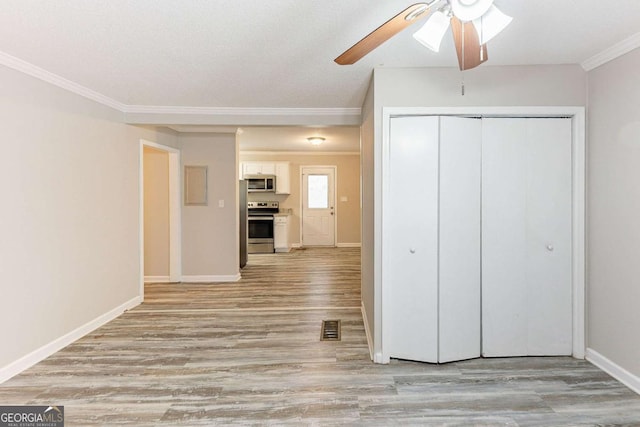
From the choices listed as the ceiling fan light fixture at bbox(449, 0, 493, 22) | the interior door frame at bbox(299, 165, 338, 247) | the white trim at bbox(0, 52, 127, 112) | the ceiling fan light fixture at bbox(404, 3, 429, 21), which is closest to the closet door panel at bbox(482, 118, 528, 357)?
the ceiling fan light fixture at bbox(449, 0, 493, 22)

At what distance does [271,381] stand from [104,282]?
2237mm

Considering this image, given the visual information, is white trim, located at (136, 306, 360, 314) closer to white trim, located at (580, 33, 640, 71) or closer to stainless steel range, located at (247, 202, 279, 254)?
white trim, located at (580, 33, 640, 71)

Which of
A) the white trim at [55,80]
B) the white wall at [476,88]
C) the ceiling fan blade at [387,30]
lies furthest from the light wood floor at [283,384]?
the white trim at [55,80]

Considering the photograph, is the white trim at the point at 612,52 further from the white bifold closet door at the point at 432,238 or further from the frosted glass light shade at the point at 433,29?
the frosted glass light shade at the point at 433,29

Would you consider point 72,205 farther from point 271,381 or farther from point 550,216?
point 550,216

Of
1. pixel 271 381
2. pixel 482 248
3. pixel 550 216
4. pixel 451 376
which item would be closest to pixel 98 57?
pixel 271 381

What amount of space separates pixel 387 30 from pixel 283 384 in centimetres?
219

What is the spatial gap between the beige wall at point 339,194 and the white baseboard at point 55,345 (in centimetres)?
507

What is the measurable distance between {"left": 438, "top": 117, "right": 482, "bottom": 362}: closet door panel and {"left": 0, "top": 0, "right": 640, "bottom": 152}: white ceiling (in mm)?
595

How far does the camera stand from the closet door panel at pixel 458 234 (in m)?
2.65

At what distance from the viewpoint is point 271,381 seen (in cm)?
245

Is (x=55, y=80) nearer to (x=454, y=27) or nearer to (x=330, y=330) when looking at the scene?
(x=454, y=27)

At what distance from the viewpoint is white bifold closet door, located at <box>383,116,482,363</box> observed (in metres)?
2.65

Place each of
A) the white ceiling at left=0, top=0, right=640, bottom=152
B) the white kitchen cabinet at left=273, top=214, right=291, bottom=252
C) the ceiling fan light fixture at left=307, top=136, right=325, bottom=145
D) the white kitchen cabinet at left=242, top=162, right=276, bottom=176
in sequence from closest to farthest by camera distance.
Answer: the white ceiling at left=0, top=0, right=640, bottom=152 → the ceiling fan light fixture at left=307, top=136, right=325, bottom=145 → the white kitchen cabinet at left=273, top=214, right=291, bottom=252 → the white kitchen cabinet at left=242, top=162, right=276, bottom=176
